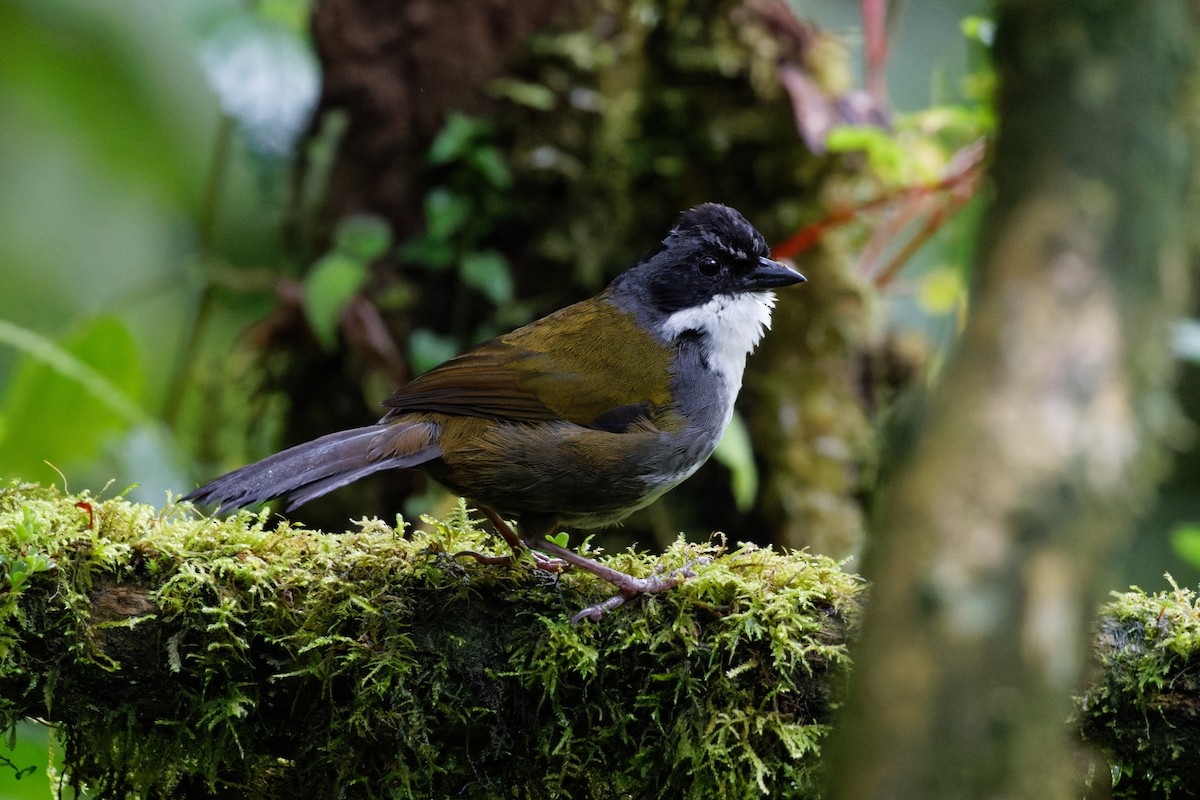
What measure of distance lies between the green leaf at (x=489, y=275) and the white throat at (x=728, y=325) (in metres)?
1.61

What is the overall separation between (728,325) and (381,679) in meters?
1.65

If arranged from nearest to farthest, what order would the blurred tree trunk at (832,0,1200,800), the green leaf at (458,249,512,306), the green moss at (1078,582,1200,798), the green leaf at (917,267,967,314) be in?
1. the blurred tree trunk at (832,0,1200,800)
2. the green moss at (1078,582,1200,798)
3. the green leaf at (458,249,512,306)
4. the green leaf at (917,267,967,314)

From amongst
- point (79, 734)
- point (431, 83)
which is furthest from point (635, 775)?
point (431, 83)

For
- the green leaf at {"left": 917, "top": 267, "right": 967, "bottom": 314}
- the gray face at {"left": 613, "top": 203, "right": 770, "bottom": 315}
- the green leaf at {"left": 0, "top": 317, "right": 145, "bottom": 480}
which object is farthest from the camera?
the green leaf at {"left": 917, "top": 267, "right": 967, "bottom": 314}

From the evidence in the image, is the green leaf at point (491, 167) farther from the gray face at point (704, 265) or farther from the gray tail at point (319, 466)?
the gray tail at point (319, 466)

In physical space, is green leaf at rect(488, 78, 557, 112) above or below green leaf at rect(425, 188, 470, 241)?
above

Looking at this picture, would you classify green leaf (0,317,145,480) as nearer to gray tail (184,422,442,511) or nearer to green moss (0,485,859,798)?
gray tail (184,422,442,511)

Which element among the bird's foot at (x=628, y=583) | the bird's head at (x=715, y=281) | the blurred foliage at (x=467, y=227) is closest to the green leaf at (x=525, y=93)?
the blurred foliage at (x=467, y=227)

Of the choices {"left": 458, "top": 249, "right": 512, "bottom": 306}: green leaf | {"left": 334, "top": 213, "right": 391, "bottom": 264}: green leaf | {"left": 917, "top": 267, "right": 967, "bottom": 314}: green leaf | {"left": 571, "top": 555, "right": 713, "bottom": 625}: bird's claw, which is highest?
{"left": 334, "top": 213, "right": 391, "bottom": 264}: green leaf

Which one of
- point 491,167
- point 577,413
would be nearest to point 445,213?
point 491,167

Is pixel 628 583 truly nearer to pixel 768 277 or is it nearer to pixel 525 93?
pixel 768 277

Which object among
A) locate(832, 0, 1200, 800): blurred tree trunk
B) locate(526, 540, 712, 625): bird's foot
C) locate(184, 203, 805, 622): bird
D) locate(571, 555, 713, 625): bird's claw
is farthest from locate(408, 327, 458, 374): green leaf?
locate(832, 0, 1200, 800): blurred tree trunk

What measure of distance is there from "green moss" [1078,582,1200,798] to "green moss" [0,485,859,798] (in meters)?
0.55

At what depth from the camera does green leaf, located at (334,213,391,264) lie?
16.2ft
